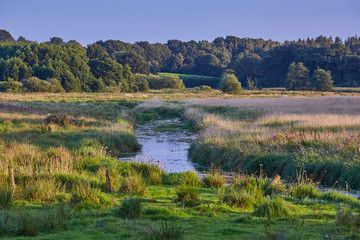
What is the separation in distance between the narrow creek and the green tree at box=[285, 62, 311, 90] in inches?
2613

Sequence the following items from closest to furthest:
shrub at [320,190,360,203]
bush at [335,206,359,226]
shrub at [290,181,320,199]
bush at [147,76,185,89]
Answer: bush at [335,206,359,226] → shrub at [320,190,360,203] → shrub at [290,181,320,199] → bush at [147,76,185,89]

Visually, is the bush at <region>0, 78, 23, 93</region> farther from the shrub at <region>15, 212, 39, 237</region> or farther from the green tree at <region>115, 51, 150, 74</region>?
the shrub at <region>15, 212, 39, 237</region>

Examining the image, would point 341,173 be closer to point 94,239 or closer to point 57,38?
point 94,239

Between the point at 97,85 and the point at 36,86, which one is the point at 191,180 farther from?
the point at 97,85

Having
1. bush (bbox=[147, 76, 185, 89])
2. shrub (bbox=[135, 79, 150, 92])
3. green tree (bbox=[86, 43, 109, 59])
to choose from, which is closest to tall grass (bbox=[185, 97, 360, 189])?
shrub (bbox=[135, 79, 150, 92])

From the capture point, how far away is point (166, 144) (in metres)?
24.9

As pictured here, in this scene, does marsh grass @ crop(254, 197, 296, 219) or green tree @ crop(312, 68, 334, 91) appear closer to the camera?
marsh grass @ crop(254, 197, 296, 219)

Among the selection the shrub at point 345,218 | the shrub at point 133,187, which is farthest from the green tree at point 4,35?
the shrub at point 345,218

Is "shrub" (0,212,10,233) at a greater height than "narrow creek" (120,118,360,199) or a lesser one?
greater

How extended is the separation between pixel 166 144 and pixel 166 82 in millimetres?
87342

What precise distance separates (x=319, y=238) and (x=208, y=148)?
13.0m

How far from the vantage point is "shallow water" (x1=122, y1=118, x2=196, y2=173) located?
18.5 m

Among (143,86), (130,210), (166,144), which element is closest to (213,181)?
(130,210)

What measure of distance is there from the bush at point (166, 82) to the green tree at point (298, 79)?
28693mm
